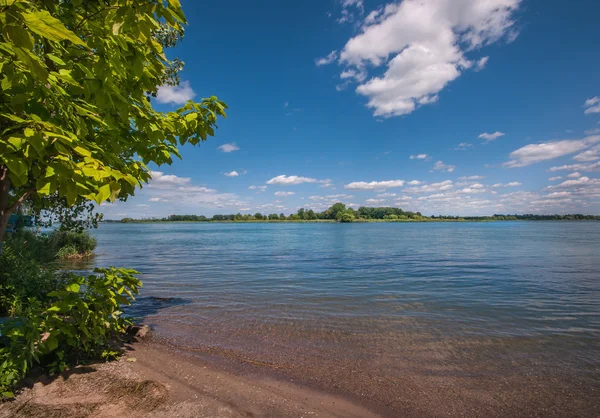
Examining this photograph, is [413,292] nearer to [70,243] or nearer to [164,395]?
[164,395]

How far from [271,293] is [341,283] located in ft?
16.6

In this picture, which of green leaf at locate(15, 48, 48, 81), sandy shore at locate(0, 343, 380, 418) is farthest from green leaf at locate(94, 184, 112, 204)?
sandy shore at locate(0, 343, 380, 418)

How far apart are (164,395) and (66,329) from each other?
6.56 feet

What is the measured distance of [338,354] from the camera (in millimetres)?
8320

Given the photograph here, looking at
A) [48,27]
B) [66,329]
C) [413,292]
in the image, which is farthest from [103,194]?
[413,292]

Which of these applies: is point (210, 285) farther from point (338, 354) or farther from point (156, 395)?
point (156, 395)

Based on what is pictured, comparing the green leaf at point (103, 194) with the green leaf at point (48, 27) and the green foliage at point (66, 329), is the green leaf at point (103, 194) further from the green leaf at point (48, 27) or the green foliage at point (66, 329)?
the green foliage at point (66, 329)

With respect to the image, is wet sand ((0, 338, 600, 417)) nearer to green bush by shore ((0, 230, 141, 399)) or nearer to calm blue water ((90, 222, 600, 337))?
green bush by shore ((0, 230, 141, 399))

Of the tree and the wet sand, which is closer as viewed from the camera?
the tree

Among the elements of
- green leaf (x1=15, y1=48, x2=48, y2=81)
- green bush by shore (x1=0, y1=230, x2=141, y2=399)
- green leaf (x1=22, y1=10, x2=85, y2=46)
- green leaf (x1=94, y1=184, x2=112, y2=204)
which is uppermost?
green leaf (x1=22, y1=10, x2=85, y2=46)

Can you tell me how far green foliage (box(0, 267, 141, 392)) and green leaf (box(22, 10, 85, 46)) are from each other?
4558 mm

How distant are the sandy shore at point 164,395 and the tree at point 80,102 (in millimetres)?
2749

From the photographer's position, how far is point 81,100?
→ 374 centimetres

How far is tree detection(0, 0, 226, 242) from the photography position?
255 centimetres
